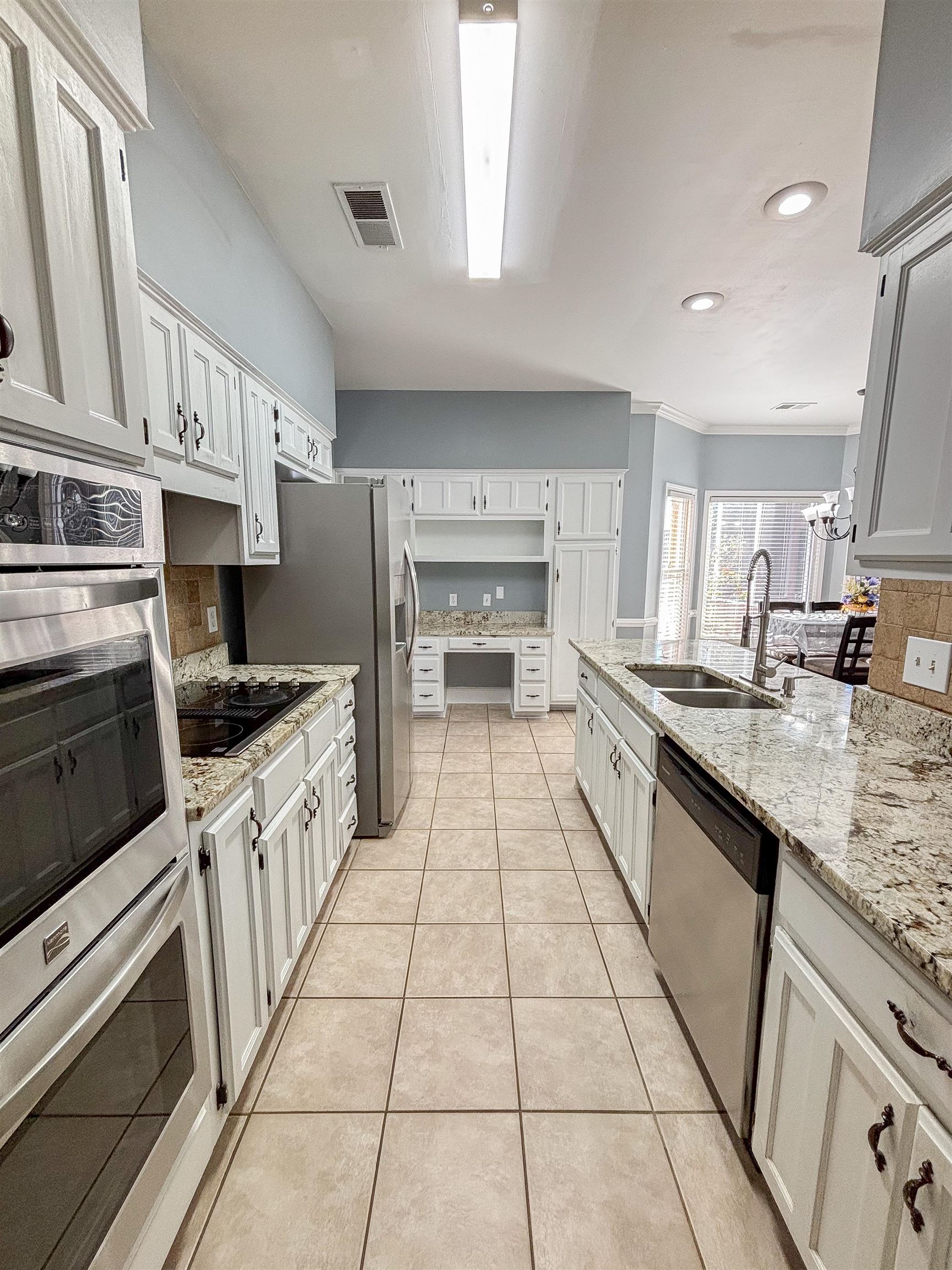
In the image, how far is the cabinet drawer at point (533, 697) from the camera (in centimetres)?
477

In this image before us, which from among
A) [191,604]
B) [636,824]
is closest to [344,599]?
[191,604]

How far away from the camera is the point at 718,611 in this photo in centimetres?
630

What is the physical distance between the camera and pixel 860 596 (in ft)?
17.2

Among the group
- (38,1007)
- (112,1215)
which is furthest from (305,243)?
(112,1215)

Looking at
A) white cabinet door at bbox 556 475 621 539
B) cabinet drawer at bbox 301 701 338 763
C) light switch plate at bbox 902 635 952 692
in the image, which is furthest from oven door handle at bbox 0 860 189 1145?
white cabinet door at bbox 556 475 621 539

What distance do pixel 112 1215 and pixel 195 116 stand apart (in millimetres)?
2817

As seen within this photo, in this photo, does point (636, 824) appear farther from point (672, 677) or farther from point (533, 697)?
point (533, 697)

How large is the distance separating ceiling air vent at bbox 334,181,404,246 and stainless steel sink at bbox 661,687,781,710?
2324 millimetres

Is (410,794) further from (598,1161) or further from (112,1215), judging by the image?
(112,1215)

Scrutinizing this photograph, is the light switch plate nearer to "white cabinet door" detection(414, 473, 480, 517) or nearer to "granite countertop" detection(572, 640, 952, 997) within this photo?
"granite countertop" detection(572, 640, 952, 997)

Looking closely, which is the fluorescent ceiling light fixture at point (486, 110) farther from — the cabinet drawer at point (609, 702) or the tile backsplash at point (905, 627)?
the cabinet drawer at point (609, 702)

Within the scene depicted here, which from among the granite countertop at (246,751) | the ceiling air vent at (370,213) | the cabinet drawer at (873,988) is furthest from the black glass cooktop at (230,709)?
the ceiling air vent at (370,213)

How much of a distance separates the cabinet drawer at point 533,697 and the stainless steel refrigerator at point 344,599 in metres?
2.18

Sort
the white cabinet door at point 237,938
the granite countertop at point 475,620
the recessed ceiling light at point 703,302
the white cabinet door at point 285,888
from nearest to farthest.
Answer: the white cabinet door at point 237,938 < the white cabinet door at point 285,888 < the recessed ceiling light at point 703,302 < the granite countertop at point 475,620
